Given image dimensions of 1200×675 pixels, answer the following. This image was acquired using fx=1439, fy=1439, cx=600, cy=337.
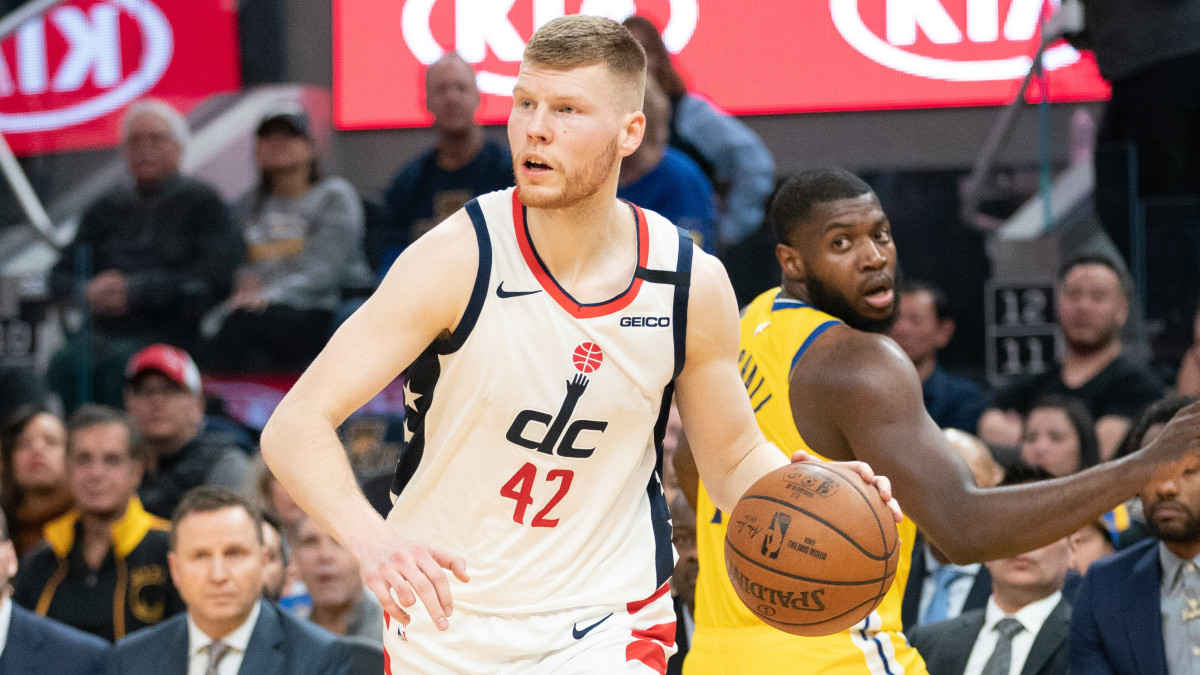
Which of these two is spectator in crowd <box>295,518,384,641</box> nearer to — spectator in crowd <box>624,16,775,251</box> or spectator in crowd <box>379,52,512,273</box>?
spectator in crowd <box>379,52,512,273</box>

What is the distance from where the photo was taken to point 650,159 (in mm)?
6934

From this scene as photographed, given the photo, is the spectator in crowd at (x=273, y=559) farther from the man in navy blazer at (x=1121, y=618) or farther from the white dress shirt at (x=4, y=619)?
the man in navy blazer at (x=1121, y=618)

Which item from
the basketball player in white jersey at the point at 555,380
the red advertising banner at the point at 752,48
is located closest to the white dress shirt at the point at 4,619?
the basketball player in white jersey at the point at 555,380

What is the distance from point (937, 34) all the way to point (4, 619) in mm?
7618

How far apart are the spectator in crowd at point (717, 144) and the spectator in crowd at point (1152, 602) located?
316 centimetres

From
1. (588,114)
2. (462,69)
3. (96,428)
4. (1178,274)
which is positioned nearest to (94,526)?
(96,428)

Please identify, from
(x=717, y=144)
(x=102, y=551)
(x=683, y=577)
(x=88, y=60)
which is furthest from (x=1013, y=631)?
(x=88, y=60)

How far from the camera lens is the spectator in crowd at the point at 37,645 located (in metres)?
5.34

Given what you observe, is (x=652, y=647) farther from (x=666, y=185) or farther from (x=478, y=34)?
(x=478, y=34)

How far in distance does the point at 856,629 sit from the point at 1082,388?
338 centimetres

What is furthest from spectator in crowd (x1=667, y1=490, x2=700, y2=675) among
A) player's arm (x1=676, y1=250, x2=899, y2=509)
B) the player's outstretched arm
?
the player's outstretched arm

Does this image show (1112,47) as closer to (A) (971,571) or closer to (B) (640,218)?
(A) (971,571)

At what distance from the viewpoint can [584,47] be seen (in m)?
3.10

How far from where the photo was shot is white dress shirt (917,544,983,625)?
5.55 metres
